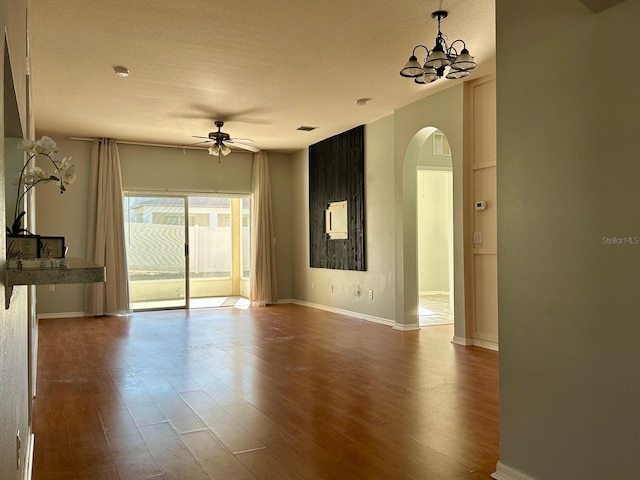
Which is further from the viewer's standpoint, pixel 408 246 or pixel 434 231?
pixel 434 231

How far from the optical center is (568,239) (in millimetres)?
2182

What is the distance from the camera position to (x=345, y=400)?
12.1 ft

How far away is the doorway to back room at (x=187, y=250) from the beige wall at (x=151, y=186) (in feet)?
0.94

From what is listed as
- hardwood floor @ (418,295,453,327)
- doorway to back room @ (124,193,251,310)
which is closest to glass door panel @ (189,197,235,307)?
doorway to back room @ (124,193,251,310)

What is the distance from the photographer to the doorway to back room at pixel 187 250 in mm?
8797

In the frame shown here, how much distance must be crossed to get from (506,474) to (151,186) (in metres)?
7.76

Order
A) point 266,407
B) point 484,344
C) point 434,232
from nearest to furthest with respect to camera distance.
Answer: point 266,407 → point 484,344 → point 434,232

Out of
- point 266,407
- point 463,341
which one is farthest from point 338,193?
point 266,407

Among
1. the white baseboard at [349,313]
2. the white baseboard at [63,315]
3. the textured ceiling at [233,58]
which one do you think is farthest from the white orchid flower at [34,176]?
the white baseboard at [63,315]

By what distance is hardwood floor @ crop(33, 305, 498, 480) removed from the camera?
2.64 meters

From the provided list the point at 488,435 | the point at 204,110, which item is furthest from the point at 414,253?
the point at 488,435

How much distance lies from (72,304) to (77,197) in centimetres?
174

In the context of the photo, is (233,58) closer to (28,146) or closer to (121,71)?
(121,71)

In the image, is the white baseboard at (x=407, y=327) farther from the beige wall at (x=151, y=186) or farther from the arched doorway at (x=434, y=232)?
the arched doorway at (x=434, y=232)
